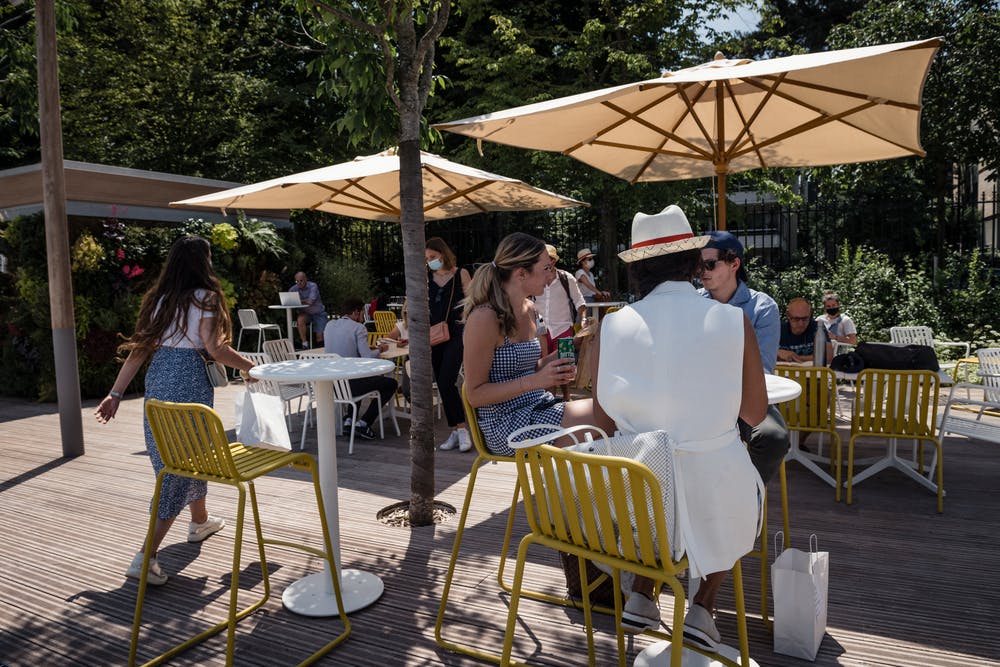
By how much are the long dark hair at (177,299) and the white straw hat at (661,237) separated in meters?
2.17

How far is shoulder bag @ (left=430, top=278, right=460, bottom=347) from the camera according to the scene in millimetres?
5859

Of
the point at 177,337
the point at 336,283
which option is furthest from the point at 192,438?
the point at 336,283

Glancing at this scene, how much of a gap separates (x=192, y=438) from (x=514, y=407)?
1.34m

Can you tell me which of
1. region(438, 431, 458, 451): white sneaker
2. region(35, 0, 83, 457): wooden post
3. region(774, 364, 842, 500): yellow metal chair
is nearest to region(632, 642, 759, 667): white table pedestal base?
region(774, 364, 842, 500): yellow metal chair

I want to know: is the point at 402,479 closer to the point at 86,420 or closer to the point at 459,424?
the point at 459,424

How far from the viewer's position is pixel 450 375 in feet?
19.7

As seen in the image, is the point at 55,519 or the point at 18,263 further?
the point at 18,263

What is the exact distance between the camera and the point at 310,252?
14094mm

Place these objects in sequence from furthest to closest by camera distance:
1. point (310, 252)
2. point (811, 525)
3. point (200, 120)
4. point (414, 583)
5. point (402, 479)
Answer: point (200, 120), point (310, 252), point (402, 479), point (811, 525), point (414, 583)

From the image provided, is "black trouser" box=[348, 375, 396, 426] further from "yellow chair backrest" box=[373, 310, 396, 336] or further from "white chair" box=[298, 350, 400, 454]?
"yellow chair backrest" box=[373, 310, 396, 336]

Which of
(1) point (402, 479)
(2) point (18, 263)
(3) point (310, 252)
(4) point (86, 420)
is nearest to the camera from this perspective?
(1) point (402, 479)

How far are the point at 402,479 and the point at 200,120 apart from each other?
14.5m

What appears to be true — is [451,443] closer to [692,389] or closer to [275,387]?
[275,387]

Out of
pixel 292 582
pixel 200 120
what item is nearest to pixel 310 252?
pixel 200 120
